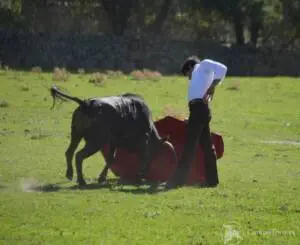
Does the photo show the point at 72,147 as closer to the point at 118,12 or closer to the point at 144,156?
the point at 144,156

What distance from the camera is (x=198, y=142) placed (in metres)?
Result: 14.8

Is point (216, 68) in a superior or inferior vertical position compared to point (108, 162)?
superior

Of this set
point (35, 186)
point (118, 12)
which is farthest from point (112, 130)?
point (118, 12)

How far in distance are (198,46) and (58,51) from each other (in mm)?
12532

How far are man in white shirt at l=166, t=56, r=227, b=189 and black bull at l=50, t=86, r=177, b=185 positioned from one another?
68 centimetres

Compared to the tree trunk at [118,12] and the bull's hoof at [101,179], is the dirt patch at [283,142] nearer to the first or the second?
the bull's hoof at [101,179]

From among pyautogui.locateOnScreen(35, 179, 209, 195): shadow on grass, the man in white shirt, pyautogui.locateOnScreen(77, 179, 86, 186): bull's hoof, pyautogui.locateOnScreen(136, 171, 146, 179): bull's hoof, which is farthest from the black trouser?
pyautogui.locateOnScreen(77, 179, 86, 186): bull's hoof

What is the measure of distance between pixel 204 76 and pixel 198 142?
3.97 ft

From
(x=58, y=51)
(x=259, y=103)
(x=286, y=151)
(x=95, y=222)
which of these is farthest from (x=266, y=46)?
(x=95, y=222)

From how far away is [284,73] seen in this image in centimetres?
6366

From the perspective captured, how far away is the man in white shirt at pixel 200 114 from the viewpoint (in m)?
14.4

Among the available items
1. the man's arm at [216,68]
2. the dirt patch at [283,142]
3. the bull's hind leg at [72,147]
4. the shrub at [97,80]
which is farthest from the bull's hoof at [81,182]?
the shrub at [97,80]

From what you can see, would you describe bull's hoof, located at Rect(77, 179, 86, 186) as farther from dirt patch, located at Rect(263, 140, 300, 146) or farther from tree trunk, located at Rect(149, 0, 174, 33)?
tree trunk, located at Rect(149, 0, 174, 33)

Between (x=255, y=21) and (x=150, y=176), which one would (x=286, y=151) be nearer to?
(x=150, y=176)
